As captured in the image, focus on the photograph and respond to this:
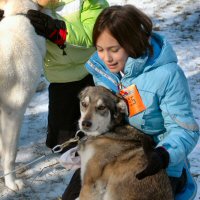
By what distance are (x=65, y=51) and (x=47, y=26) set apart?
36 centimetres

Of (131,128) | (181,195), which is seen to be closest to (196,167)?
(181,195)

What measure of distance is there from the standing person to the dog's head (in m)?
0.79

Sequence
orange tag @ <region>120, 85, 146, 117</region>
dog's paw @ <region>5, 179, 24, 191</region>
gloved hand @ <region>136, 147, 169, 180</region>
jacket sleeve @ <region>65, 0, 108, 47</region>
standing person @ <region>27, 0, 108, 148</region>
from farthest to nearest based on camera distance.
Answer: dog's paw @ <region>5, 179, 24, 191</region>
jacket sleeve @ <region>65, 0, 108, 47</region>
standing person @ <region>27, 0, 108, 148</region>
orange tag @ <region>120, 85, 146, 117</region>
gloved hand @ <region>136, 147, 169, 180</region>

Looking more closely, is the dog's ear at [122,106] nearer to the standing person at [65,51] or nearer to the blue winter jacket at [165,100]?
the blue winter jacket at [165,100]

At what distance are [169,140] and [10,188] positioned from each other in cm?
174

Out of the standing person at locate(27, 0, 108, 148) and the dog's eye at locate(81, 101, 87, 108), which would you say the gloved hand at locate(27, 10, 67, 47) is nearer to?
the standing person at locate(27, 0, 108, 148)

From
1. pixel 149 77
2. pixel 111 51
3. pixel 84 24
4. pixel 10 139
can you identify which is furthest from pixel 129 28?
pixel 10 139

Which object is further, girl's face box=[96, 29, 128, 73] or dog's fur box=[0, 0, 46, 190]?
dog's fur box=[0, 0, 46, 190]

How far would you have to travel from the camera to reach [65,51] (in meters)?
3.24

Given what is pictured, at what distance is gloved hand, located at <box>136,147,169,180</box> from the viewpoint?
6.35ft

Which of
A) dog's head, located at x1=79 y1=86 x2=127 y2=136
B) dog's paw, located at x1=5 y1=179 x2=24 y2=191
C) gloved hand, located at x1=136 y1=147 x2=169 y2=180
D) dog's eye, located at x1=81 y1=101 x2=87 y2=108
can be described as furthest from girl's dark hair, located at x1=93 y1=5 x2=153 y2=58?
dog's paw, located at x1=5 y1=179 x2=24 y2=191

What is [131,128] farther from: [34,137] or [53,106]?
[34,137]

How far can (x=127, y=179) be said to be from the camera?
2.25 metres

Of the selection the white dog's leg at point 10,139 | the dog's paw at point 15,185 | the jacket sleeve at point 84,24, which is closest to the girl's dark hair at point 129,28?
the jacket sleeve at point 84,24
